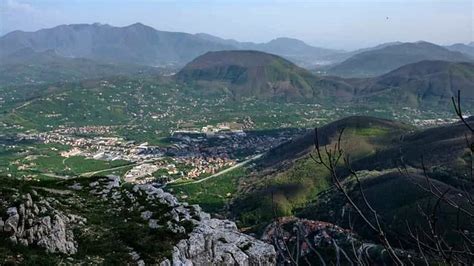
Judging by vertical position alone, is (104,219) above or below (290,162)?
above

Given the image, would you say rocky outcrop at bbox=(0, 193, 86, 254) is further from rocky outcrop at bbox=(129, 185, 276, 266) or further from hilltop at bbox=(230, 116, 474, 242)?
hilltop at bbox=(230, 116, 474, 242)

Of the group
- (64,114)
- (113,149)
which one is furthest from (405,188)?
(64,114)

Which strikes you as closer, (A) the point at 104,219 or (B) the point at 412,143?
(A) the point at 104,219

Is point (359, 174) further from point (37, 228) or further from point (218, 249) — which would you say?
point (37, 228)

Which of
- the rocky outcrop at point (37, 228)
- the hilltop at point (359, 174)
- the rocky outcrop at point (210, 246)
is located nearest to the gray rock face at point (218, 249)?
the rocky outcrop at point (210, 246)

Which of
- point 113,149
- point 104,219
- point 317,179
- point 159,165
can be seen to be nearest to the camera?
point 104,219

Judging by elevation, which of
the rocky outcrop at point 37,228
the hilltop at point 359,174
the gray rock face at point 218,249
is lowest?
the hilltop at point 359,174

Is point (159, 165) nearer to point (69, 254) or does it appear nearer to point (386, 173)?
point (386, 173)

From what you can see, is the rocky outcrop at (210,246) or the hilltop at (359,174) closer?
the rocky outcrop at (210,246)

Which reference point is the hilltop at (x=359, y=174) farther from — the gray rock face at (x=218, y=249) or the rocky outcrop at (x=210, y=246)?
the gray rock face at (x=218, y=249)
